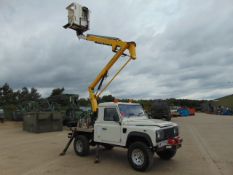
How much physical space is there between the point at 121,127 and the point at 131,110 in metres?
1.03

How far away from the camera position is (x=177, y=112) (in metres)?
47.0

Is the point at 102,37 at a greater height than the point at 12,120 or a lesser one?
greater

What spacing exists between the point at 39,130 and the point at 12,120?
14649 mm

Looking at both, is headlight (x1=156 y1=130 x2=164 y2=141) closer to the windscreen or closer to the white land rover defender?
the white land rover defender

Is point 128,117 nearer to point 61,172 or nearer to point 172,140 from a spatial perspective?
point 172,140

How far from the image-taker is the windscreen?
33.3ft

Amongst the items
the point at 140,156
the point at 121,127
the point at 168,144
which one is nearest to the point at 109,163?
the point at 121,127

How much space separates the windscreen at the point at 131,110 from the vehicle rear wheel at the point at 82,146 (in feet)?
7.01

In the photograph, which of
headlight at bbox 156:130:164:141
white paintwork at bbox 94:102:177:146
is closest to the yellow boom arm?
white paintwork at bbox 94:102:177:146

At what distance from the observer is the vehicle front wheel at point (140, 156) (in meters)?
8.66

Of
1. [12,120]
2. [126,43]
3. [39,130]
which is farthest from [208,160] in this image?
[12,120]

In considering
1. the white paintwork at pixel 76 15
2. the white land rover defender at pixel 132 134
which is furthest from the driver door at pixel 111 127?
the white paintwork at pixel 76 15

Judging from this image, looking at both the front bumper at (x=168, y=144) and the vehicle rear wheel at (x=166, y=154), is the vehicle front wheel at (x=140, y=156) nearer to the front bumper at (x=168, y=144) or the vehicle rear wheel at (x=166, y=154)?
the front bumper at (x=168, y=144)

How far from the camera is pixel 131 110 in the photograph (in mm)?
10508
